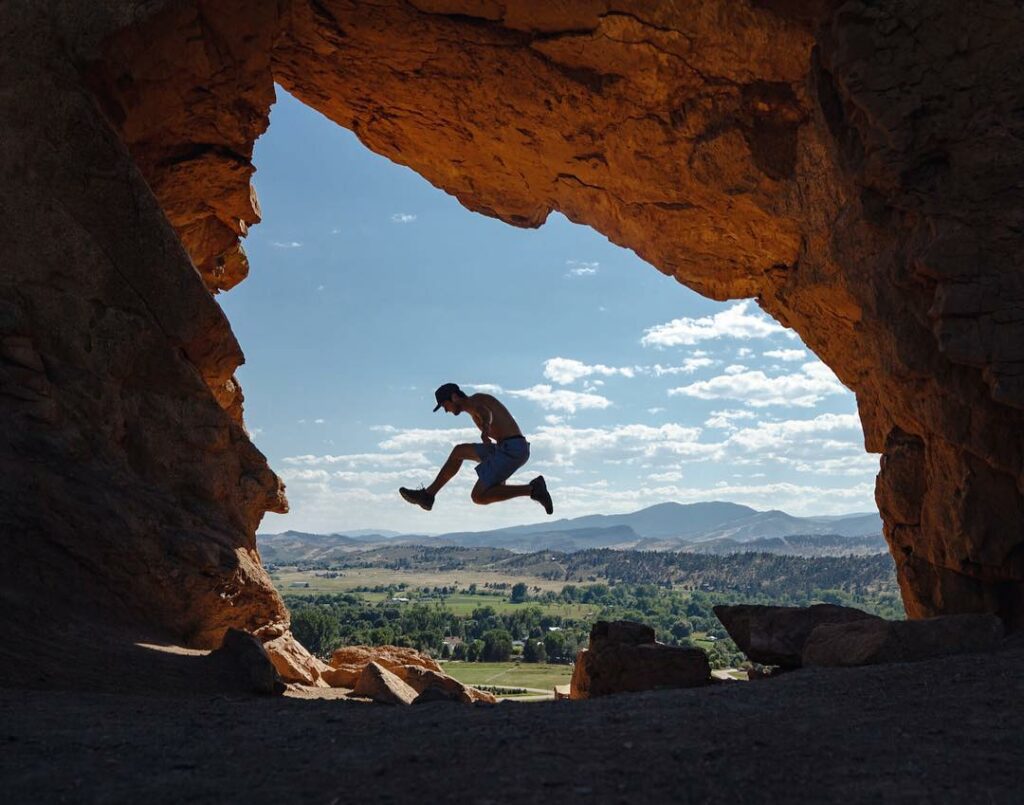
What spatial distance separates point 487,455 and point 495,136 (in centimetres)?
727

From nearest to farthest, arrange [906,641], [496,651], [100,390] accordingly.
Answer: [906,641] → [100,390] → [496,651]

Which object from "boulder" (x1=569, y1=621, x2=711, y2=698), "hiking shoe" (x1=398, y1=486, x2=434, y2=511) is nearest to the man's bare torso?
"hiking shoe" (x1=398, y1=486, x2=434, y2=511)

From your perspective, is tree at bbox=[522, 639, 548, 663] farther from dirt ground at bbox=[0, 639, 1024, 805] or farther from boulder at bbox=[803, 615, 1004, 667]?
dirt ground at bbox=[0, 639, 1024, 805]

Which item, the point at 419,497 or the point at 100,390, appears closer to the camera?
the point at 100,390

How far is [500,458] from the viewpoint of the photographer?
40.7 feet

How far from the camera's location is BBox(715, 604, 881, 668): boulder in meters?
10.5

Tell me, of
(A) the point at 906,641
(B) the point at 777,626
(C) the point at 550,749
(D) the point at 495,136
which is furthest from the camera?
(D) the point at 495,136

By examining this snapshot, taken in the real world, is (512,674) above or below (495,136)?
below

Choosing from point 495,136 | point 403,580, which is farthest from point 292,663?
point 403,580

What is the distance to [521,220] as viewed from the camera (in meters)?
19.3

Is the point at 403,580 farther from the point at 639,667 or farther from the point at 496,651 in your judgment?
the point at 639,667

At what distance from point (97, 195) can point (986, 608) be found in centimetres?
1278

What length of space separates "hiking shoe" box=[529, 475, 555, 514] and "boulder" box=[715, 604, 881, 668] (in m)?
2.91

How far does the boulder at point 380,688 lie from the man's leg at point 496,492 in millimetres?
2769
